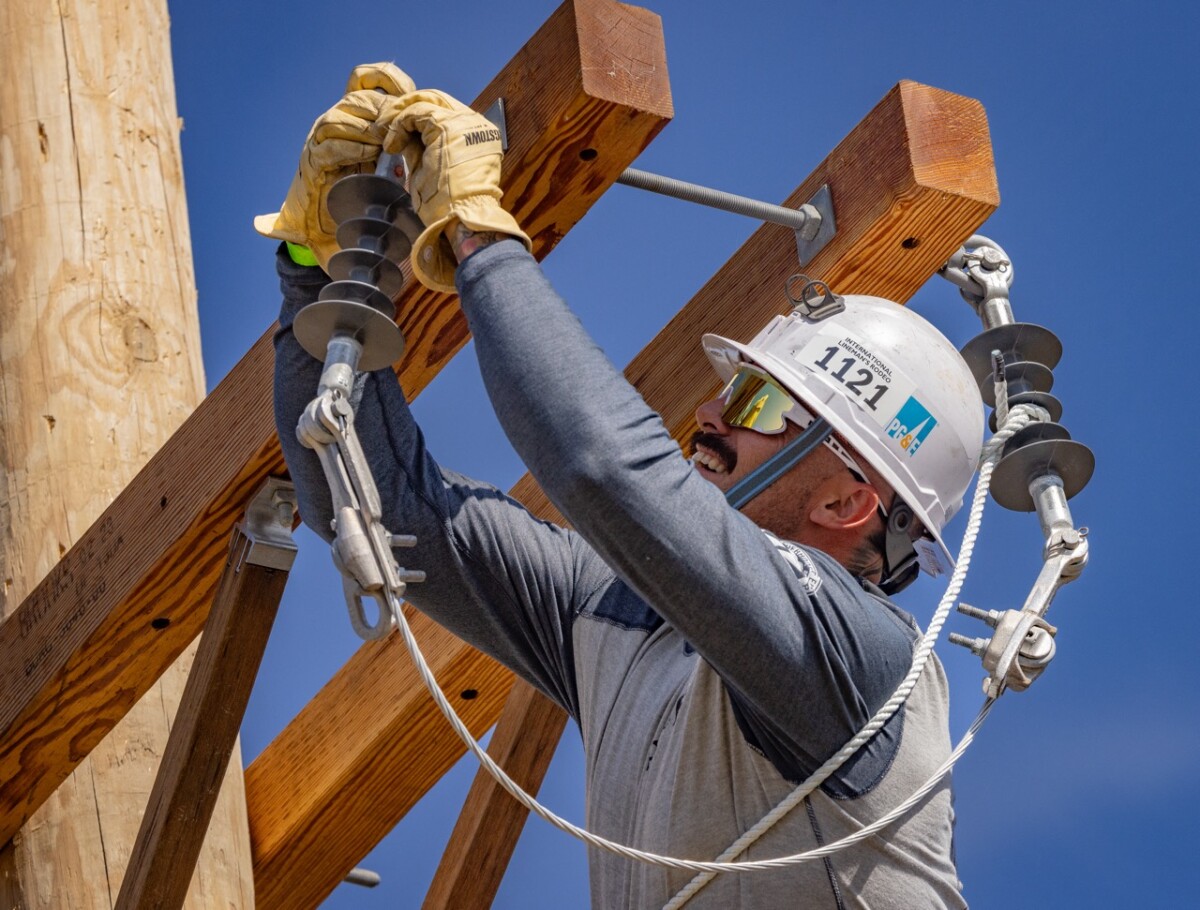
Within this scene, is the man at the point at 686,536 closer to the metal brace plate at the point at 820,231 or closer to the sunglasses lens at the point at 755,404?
the sunglasses lens at the point at 755,404

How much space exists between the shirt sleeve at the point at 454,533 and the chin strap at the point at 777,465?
0.26m

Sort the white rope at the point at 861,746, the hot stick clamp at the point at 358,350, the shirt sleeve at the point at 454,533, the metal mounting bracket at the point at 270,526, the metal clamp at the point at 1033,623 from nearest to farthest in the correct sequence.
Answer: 1. the hot stick clamp at the point at 358,350
2. the white rope at the point at 861,746
3. the metal clamp at the point at 1033,623
4. the shirt sleeve at the point at 454,533
5. the metal mounting bracket at the point at 270,526

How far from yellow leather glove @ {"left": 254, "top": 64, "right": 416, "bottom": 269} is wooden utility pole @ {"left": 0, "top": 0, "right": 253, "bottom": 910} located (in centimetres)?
115

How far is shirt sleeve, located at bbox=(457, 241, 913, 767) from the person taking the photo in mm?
2541

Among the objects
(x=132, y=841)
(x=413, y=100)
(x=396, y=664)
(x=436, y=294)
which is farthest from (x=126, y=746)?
(x=413, y=100)

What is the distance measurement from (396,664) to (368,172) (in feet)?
4.79

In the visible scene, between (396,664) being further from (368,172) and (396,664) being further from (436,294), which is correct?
(368,172)

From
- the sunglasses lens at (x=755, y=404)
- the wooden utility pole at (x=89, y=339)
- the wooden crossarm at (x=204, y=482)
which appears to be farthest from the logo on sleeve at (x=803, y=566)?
the wooden utility pole at (x=89, y=339)

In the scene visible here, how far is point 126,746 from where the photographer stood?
158 inches

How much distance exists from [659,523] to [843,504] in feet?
2.65

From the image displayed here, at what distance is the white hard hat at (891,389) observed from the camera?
3309mm

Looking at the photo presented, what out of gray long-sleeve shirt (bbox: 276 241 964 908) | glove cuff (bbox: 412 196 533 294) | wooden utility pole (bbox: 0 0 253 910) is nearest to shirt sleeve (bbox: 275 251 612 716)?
gray long-sleeve shirt (bbox: 276 241 964 908)

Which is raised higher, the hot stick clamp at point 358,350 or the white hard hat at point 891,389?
the white hard hat at point 891,389

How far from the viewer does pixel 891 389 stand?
10.9 ft
